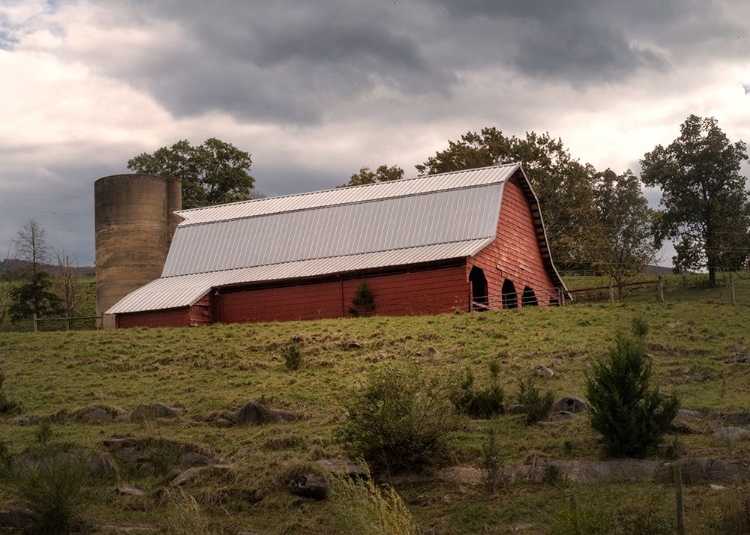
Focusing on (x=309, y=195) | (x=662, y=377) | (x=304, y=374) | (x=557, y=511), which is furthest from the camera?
(x=309, y=195)

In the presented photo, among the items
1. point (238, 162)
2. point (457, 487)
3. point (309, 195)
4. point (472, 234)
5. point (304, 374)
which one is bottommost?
point (457, 487)

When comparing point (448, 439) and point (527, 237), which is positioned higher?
point (527, 237)

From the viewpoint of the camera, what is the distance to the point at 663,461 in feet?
51.1

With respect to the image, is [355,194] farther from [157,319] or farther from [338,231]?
[157,319]

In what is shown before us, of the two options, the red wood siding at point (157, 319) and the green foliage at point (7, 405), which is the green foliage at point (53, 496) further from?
the red wood siding at point (157, 319)

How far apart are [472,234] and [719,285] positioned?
55.6 feet

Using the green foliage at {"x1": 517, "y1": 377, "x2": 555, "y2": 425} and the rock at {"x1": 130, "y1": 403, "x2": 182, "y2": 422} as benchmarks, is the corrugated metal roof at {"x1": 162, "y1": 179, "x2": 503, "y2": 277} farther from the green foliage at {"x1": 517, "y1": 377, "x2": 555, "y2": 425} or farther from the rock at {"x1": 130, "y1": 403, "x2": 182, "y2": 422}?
the green foliage at {"x1": 517, "y1": 377, "x2": 555, "y2": 425}

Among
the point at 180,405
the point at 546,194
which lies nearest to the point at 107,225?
the point at 546,194

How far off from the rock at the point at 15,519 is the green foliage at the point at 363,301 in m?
22.1

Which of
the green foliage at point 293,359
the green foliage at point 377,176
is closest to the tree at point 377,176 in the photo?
the green foliage at point 377,176

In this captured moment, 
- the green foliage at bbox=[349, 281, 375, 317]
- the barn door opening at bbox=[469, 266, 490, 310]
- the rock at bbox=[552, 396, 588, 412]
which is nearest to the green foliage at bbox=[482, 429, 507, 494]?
the rock at bbox=[552, 396, 588, 412]

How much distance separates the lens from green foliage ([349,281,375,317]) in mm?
36594

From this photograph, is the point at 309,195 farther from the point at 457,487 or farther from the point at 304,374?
the point at 457,487

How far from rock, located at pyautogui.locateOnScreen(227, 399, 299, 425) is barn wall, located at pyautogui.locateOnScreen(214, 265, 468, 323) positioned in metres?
15.6
